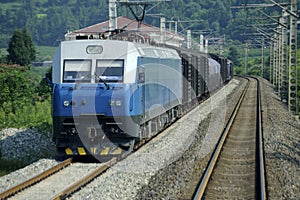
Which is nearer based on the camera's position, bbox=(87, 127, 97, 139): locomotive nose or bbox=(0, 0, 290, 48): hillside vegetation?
bbox=(87, 127, 97, 139): locomotive nose

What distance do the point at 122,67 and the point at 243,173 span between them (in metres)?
3.77

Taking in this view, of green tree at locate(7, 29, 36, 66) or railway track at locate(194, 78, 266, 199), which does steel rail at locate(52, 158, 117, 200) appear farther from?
green tree at locate(7, 29, 36, 66)

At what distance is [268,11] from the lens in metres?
82.2

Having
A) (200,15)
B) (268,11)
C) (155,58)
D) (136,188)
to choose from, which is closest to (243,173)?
(136,188)

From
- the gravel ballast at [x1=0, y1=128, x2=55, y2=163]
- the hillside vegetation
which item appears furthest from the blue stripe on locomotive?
the hillside vegetation

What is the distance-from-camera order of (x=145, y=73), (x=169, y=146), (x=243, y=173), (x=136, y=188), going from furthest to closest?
1. (x=169, y=146)
2. (x=145, y=73)
3. (x=243, y=173)
4. (x=136, y=188)

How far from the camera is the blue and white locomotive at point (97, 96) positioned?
42.9 ft

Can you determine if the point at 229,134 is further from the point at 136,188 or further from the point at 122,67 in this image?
the point at 136,188

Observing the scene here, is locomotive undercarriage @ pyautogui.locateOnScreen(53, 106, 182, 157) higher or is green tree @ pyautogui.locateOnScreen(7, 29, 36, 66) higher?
green tree @ pyautogui.locateOnScreen(7, 29, 36, 66)

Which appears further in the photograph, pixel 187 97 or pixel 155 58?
pixel 187 97

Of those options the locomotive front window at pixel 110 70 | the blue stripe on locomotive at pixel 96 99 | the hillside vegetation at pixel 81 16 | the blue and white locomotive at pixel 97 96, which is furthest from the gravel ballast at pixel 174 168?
the hillside vegetation at pixel 81 16

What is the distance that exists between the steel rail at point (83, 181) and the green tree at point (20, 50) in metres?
42.5

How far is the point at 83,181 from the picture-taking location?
11.0 metres

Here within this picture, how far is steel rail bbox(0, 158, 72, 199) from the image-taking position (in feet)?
33.3
